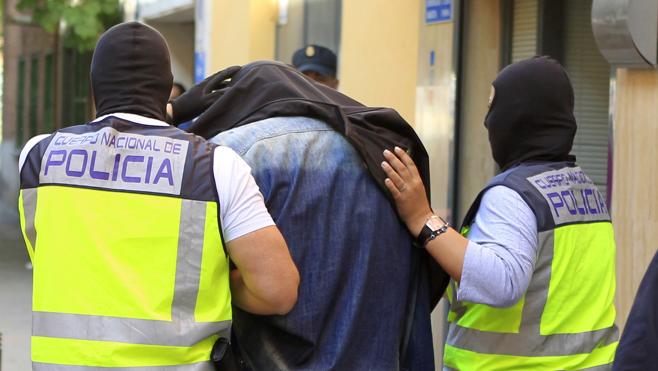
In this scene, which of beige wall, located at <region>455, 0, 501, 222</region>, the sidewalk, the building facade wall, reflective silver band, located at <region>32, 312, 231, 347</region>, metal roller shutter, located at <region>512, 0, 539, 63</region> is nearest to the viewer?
reflective silver band, located at <region>32, 312, 231, 347</region>

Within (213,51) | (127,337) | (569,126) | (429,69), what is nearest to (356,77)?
(429,69)

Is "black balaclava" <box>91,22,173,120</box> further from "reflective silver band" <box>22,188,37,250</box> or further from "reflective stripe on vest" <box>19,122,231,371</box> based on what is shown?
"reflective silver band" <box>22,188,37,250</box>

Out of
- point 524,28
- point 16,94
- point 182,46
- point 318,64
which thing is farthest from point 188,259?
point 16,94

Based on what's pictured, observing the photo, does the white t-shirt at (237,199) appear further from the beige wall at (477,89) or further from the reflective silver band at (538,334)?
the beige wall at (477,89)

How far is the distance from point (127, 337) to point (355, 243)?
66cm

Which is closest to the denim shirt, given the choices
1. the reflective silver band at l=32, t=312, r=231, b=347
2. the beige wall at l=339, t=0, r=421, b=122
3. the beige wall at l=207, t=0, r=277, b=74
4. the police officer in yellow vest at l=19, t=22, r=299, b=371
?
the police officer in yellow vest at l=19, t=22, r=299, b=371

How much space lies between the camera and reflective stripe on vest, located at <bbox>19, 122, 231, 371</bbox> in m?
2.94

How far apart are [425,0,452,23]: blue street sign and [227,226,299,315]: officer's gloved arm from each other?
439 cm

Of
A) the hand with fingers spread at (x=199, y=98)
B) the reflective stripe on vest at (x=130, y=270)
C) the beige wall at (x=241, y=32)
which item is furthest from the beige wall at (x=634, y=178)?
the beige wall at (x=241, y=32)

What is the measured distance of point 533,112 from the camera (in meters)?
3.36

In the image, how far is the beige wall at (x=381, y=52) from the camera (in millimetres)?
8008

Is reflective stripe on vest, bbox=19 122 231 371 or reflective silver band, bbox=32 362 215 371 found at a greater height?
reflective stripe on vest, bbox=19 122 231 371

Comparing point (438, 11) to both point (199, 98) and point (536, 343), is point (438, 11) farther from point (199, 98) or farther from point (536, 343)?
point (536, 343)

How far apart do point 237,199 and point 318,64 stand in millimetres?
3671
